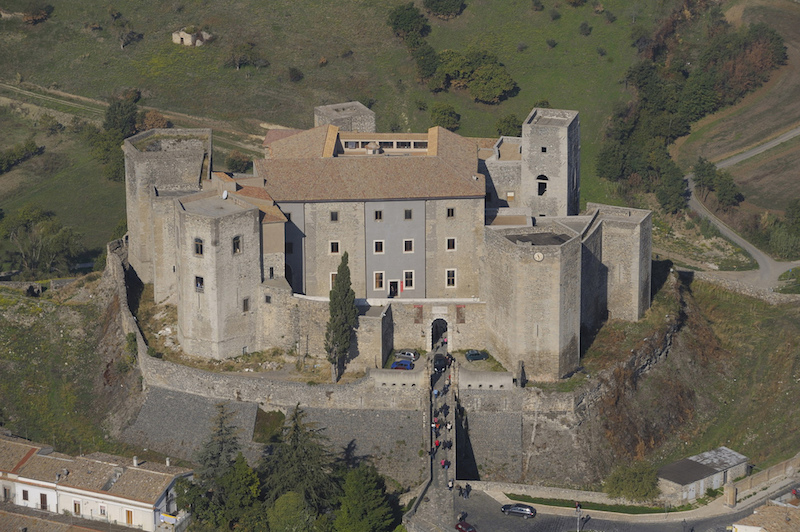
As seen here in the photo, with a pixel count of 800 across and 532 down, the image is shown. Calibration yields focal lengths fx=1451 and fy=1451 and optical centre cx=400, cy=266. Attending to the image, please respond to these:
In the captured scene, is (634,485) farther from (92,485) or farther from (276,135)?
(276,135)

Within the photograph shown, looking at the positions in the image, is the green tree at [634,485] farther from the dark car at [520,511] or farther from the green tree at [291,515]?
the green tree at [291,515]

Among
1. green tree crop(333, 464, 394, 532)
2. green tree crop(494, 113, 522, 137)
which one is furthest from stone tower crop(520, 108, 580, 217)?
green tree crop(494, 113, 522, 137)

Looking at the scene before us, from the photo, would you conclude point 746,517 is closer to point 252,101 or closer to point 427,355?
point 427,355

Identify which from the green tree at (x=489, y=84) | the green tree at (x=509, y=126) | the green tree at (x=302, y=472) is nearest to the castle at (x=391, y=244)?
the green tree at (x=302, y=472)

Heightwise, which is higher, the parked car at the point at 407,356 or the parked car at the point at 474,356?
the parked car at the point at 407,356

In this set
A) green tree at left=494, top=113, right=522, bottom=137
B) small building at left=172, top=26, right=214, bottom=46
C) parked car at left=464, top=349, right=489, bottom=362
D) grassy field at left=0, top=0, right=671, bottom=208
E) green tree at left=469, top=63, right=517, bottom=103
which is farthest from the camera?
small building at left=172, top=26, right=214, bottom=46

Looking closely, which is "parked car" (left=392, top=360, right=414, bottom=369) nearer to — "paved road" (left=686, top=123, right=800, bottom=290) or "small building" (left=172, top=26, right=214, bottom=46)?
"paved road" (left=686, top=123, right=800, bottom=290)
